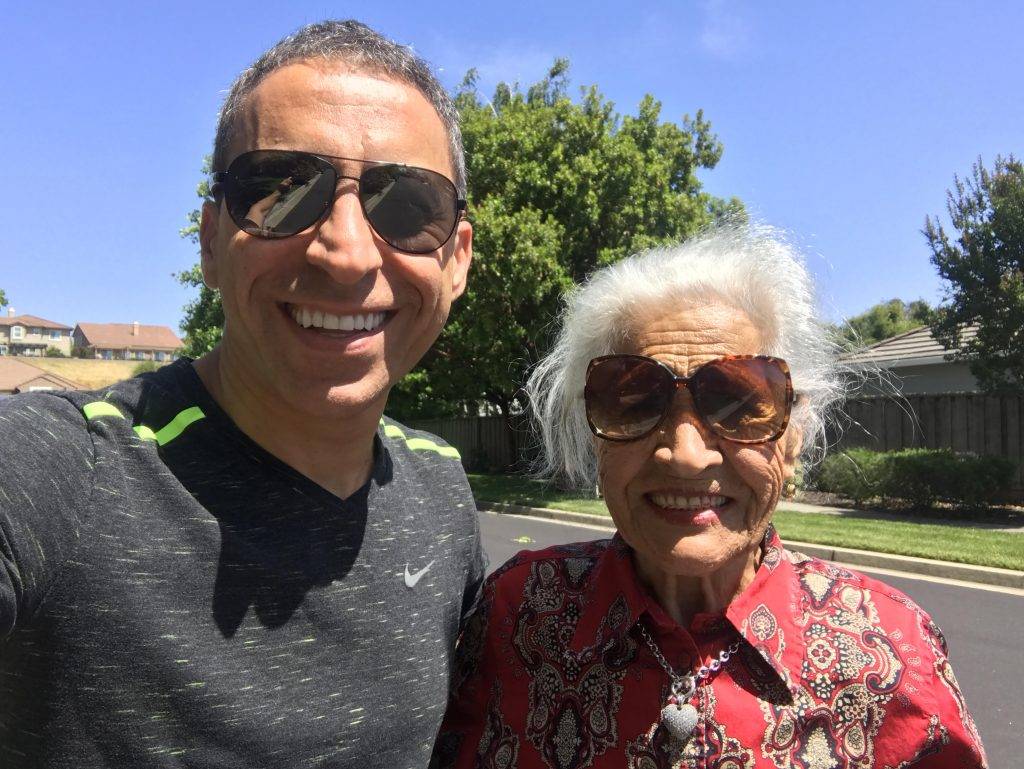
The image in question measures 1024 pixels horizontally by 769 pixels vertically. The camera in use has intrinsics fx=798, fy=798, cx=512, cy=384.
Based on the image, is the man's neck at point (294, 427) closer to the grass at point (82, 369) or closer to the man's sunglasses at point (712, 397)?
the man's sunglasses at point (712, 397)

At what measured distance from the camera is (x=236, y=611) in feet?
4.85

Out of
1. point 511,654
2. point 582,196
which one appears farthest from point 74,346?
point 511,654

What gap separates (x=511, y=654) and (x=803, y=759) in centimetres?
70

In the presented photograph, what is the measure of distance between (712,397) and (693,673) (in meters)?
0.62

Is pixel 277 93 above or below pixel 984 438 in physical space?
above

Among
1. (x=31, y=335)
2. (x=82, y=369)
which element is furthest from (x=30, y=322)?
(x=82, y=369)

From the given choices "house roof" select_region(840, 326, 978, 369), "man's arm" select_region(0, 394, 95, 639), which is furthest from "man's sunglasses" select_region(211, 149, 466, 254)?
"house roof" select_region(840, 326, 978, 369)

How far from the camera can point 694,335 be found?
1904mm

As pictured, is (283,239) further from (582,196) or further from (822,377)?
(582,196)

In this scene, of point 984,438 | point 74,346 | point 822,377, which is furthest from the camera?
point 74,346

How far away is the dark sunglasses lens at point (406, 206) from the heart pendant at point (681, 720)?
112 centimetres

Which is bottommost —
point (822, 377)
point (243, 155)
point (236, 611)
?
point (236, 611)

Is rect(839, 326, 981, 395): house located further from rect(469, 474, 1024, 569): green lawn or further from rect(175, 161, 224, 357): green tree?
rect(175, 161, 224, 357): green tree

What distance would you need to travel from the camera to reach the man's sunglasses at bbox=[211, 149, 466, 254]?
5.13 feet
